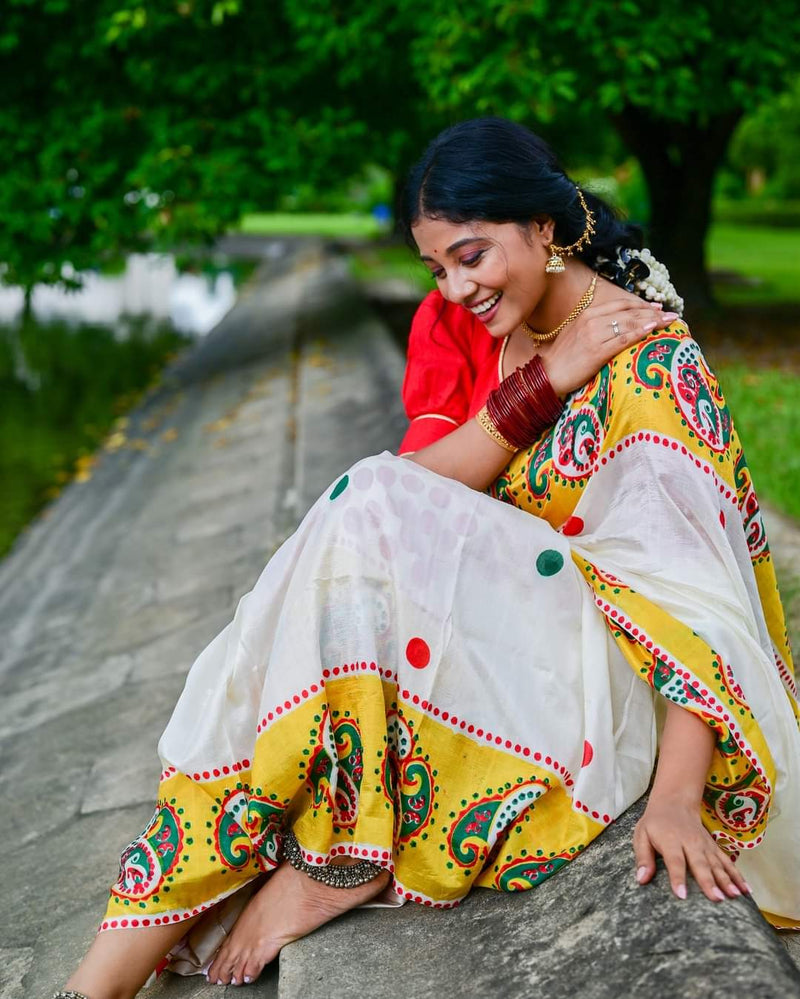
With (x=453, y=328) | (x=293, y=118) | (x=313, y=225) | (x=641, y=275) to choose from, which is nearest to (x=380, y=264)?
(x=293, y=118)

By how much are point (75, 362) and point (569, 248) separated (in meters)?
10.8

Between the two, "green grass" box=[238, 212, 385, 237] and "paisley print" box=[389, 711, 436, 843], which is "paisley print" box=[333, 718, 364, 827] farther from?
"green grass" box=[238, 212, 385, 237]

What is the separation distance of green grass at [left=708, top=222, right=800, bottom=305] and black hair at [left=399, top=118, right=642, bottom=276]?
10.4 m

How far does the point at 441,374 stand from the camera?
2453 mm

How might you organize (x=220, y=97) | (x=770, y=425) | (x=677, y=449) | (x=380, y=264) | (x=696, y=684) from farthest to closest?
(x=380, y=264)
(x=220, y=97)
(x=770, y=425)
(x=677, y=449)
(x=696, y=684)

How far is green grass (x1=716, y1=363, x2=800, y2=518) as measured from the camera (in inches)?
192

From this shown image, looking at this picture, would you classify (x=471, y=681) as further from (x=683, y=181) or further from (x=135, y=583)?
(x=683, y=181)

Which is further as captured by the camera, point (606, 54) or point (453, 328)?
point (606, 54)

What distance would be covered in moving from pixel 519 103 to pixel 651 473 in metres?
5.86

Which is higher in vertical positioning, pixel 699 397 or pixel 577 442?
pixel 699 397

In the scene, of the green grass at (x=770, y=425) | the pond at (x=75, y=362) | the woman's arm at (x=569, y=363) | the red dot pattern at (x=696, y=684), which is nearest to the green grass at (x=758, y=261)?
the green grass at (x=770, y=425)

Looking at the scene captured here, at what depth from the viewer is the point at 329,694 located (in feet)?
6.14

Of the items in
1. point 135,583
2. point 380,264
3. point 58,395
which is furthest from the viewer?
point 380,264

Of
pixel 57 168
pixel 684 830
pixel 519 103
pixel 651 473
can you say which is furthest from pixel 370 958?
pixel 57 168
